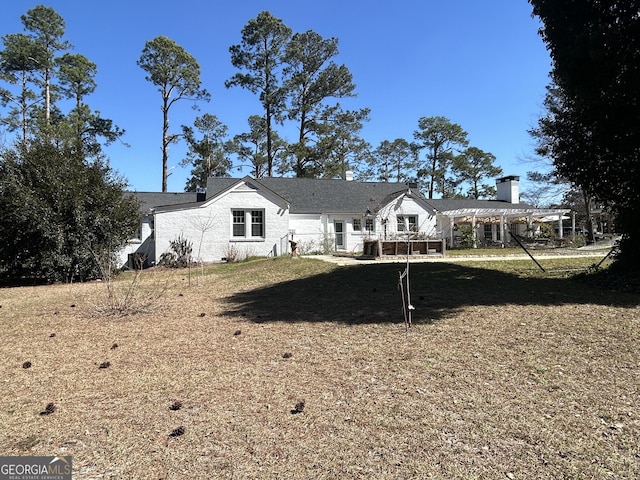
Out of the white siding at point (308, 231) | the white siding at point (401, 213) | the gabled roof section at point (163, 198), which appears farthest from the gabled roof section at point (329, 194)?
the gabled roof section at point (163, 198)

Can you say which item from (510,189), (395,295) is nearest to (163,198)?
(395,295)

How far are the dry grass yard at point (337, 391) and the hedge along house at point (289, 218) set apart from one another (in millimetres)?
12194

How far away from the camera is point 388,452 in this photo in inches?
107

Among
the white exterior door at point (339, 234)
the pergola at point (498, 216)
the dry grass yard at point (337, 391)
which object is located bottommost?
the dry grass yard at point (337, 391)

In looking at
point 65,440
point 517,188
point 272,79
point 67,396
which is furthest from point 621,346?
point 272,79

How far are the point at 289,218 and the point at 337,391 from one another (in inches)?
768

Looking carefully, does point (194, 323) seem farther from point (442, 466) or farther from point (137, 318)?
point (442, 466)

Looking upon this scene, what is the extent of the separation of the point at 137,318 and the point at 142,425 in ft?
15.1

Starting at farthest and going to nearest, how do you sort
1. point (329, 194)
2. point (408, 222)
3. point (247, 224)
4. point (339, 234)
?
point (329, 194) < point (408, 222) < point (339, 234) < point (247, 224)

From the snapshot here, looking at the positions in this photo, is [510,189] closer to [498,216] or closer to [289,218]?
[498,216]

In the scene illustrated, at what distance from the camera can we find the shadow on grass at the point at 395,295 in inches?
275

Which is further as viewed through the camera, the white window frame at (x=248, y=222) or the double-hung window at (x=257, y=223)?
the double-hung window at (x=257, y=223)

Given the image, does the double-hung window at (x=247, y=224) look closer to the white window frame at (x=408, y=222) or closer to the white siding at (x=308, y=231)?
the white siding at (x=308, y=231)

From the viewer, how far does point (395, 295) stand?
8.41 metres
